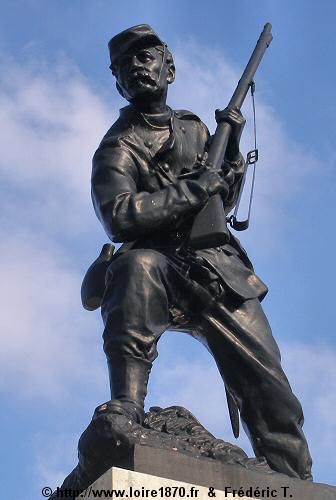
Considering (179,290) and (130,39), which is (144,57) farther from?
(179,290)

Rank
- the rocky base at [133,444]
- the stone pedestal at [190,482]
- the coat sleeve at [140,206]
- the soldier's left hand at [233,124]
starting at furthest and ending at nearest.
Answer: the soldier's left hand at [233,124], the coat sleeve at [140,206], the rocky base at [133,444], the stone pedestal at [190,482]

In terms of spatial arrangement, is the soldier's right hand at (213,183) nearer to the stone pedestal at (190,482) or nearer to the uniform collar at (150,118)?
the uniform collar at (150,118)

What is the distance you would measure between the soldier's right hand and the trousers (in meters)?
0.48

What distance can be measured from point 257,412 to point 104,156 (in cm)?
189

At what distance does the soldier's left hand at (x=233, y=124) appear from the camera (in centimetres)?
770

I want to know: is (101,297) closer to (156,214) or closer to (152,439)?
(156,214)

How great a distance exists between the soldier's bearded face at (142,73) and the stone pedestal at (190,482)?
2.79m

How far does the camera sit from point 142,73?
749cm

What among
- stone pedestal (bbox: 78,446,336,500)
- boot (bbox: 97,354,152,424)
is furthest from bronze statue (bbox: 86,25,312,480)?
stone pedestal (bbox: 78,446,336,500)

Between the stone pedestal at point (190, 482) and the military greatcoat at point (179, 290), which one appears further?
the military greatcoat at point (179, 290)

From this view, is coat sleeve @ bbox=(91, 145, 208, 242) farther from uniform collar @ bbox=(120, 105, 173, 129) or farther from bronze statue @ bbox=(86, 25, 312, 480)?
uniform collar @ bbox=(120, 105, 173, 129)

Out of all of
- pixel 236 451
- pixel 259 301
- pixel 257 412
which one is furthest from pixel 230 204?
pixel 236 451

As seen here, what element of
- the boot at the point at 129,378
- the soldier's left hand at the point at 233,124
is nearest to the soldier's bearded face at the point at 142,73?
the soldier's left hand at the point at 233,124

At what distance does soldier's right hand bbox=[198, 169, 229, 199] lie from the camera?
271 inches
